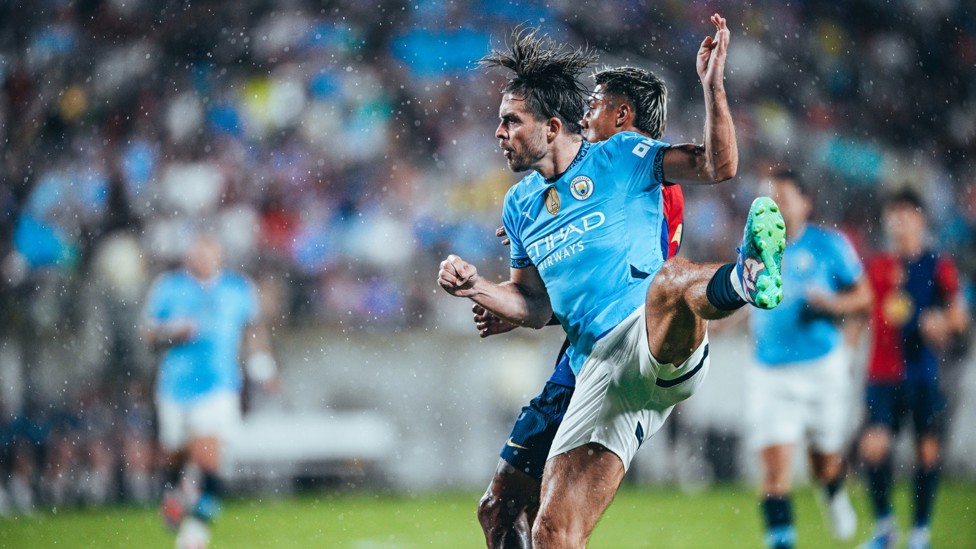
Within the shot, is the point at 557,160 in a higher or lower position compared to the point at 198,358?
higher

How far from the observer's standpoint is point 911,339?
304 inches

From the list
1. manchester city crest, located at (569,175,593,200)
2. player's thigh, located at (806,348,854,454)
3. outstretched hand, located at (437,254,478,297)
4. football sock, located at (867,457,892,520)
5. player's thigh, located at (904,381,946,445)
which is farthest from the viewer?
player's thigh, located at (904,381,946,445)

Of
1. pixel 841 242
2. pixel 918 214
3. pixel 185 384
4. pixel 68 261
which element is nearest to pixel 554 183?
pixel 841 242

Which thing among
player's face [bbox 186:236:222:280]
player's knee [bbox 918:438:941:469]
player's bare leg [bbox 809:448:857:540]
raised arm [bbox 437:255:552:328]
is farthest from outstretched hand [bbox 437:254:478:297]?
player's face [bbox 186:236:222:280]

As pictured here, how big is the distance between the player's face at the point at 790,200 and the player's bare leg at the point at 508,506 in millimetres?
3088

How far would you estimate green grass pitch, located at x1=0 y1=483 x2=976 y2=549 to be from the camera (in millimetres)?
7840

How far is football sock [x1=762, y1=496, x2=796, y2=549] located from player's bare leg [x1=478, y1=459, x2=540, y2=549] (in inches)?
90.3

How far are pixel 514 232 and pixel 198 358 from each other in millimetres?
4494

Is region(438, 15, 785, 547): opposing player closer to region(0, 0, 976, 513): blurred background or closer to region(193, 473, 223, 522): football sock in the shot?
region(193, 473, 223, 522): football sock

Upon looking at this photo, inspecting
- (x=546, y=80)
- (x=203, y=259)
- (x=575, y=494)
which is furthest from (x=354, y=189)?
(x=575, y=494)

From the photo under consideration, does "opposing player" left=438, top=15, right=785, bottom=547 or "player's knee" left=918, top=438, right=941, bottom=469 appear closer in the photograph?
"opposing player" left=438, top=15, right=785, bottom=547

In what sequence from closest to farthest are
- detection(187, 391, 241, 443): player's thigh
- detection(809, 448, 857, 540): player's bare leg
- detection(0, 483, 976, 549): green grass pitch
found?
detection(809, 448, 857, 540): player's bare leg
detection(0, 483, 976, 549): green grass pitch
detection(187, 391, 241, 443): player's thigh

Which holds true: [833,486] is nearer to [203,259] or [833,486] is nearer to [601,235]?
[601,235]

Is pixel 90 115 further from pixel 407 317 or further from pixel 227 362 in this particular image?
pixel 227 362
